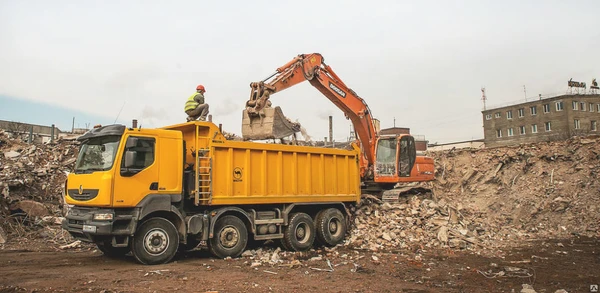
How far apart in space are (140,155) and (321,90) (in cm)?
613

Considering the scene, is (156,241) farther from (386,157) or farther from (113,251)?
(386,157)

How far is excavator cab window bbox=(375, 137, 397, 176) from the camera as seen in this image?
14.0m

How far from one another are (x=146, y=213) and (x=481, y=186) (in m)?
15.7

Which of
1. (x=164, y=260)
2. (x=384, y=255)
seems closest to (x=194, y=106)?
(x=164, y=260)

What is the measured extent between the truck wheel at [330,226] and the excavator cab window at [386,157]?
11.3ft

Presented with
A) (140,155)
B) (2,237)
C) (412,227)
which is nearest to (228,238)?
(140,155)

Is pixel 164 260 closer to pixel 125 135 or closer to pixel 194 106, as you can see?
pixel 125 135

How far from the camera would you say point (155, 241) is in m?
8.02

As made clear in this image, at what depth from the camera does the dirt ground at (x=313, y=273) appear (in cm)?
634

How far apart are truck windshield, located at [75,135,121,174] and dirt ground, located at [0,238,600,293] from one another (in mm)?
1748

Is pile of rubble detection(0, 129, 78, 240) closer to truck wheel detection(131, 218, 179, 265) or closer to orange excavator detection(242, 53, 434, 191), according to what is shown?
truck wheel detection(131, 218, 179, 265)

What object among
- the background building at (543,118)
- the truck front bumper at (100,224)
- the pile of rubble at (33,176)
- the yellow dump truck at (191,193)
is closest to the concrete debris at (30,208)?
the pile of rubble at (33,176)

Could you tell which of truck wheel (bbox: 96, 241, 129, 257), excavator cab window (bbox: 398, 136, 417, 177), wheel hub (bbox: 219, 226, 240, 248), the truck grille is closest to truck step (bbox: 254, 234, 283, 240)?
wheel hub (bbox: 219, 226, 240, 248)

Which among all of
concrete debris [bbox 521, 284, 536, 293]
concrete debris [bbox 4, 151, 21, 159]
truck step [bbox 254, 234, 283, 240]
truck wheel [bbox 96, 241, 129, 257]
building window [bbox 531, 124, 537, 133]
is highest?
building window [bbox 531, 124, 537, 133]
